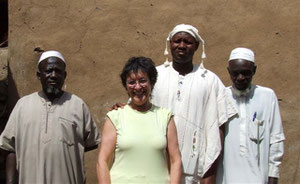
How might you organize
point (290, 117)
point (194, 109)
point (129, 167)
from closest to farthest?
1. point (129, 167)
2. point (194, 109)
3. point (290, 117)

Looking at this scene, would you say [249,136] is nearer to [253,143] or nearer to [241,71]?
[253,143]

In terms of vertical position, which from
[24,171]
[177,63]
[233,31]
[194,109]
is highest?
[233,31]

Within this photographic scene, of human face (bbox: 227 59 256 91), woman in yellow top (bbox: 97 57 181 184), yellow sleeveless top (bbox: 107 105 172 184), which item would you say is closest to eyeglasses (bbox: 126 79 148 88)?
woman in yellow top (bbox: 97 57 181 184)

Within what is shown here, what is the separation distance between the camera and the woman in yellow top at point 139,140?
374 centimetres

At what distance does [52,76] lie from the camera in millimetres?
4340

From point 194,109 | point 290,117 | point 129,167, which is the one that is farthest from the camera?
point 290,117

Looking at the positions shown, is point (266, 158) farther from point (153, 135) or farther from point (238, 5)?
point (238, 5)

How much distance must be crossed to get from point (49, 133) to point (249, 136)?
1.42 metres

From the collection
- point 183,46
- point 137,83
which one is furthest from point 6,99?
point 137,83

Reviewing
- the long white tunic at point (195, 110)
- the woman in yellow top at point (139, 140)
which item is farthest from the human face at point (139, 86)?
the long white tunic at point (195, 110)

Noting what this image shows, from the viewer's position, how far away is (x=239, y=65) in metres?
4.41

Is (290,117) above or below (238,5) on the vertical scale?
below

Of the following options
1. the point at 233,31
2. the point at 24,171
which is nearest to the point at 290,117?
the point at 233,31

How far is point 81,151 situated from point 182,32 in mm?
1107
